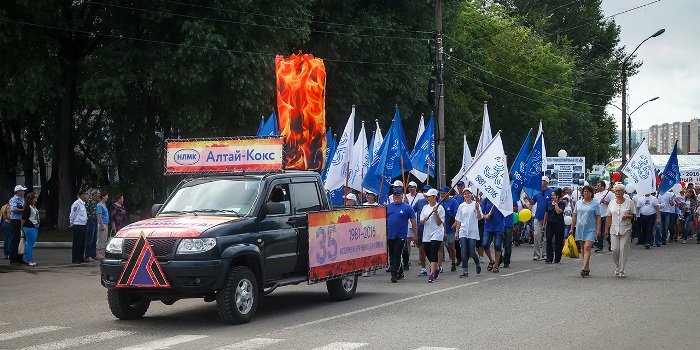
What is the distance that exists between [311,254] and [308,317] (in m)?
1.23

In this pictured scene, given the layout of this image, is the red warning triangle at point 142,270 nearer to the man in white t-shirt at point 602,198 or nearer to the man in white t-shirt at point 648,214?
the man in white t-shirt at point 602,198

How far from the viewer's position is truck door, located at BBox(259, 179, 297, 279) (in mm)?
13797

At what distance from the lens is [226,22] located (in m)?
34.1

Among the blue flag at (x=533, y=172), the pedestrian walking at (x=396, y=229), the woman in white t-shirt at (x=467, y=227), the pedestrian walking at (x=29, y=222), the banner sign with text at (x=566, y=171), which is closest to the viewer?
the pedestrian walking at (x=396, y=229)

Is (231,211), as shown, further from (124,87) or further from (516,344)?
(124,87)

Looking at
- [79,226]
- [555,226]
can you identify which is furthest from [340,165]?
[79,226]

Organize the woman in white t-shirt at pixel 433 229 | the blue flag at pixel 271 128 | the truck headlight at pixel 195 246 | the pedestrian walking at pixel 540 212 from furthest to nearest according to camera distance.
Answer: the blue flag at pixel 271 128, the pedestrian walking at pixel 540 212, the woman in white t-shirt at pixel 433 229, the truck headlight at pixel 195 246

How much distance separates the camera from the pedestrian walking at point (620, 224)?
19.1 meters

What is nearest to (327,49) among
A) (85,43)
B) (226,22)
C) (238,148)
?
(226,22)

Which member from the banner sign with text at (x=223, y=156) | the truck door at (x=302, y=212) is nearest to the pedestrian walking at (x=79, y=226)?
the banner sign with text at (x=223, y=156)

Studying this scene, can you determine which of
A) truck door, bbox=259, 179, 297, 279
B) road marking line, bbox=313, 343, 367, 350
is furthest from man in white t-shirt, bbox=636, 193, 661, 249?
road marking line, bbox=313, 343, 367, 350

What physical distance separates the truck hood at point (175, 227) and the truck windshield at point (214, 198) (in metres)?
0.37

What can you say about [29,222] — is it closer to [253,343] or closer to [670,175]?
[253,343]

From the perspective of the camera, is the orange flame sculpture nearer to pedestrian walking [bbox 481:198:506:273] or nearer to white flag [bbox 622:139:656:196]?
pedestrian walking [bbox 481:198:506:273]
